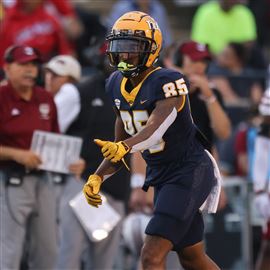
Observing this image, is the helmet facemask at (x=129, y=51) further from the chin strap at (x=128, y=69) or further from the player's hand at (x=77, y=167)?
the player's hand at (x=77, y=167)

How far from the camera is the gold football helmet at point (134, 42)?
7.15 meters

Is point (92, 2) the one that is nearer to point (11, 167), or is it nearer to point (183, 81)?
point (11, 167)

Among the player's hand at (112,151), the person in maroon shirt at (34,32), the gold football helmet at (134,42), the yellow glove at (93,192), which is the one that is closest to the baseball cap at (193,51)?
the gold football helmet at (134,42)

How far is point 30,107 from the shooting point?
882 cm

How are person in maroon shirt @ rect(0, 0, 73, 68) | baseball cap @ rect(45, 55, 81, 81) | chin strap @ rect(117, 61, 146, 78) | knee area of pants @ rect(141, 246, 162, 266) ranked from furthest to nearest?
1. person in maroon shirt @ rect(0, 0, 73, 68)
2. baseball cap @ rect(45, 55, 81, 81)
3. chin strap @ rect(117, 61, 146, 78)
4. knee area of pants @ rect(141, 246, 162, 266)

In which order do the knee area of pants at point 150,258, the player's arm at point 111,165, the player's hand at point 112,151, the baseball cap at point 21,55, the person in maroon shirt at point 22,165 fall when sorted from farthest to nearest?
the baseball cap at point 21,55 < the person in maroon shirt at point 22,165 < the player's arm at point 111,165 < the knee area of pants at point 150,258 < the player's hand at point 112,151

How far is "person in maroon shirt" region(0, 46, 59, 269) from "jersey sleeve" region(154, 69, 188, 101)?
1828 mm

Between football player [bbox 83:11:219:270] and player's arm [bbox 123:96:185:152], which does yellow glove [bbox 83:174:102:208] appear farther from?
player's arm [bbox 123:96:185:152]

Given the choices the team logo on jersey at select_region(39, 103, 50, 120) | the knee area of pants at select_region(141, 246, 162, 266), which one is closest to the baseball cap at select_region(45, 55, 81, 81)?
the team logo on jersey at select_region(39, 103, 50, 120)

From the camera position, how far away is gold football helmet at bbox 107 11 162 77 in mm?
7148

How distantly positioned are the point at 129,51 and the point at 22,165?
1989 mm

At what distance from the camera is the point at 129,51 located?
714 cm

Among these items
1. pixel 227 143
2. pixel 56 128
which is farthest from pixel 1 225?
pixel 227 143

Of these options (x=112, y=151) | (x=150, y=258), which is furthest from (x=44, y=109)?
(x=112, y=151)
